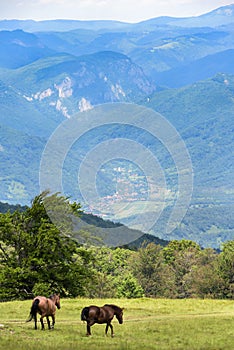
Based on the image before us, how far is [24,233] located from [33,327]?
15.0 meters

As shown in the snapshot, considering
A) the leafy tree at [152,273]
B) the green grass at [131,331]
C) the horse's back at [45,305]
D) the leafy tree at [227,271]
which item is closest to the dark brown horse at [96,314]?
the green grass at [131,331]

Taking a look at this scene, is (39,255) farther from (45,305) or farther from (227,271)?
(227,271)

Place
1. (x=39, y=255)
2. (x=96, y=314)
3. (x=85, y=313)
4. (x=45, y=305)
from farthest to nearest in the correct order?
1. (x=39, y=255)
2. (x=45, y=305)
3. (x=96, y=314)
4. (x=85, y=313)

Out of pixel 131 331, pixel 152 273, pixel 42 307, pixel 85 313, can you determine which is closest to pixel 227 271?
pixel 152 273

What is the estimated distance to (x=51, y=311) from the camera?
22438 millimetres

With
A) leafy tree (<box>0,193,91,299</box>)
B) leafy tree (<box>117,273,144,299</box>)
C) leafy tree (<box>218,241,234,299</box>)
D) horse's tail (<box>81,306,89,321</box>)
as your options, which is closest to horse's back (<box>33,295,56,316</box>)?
horse's tail (<box>81,306,89,321</box>)

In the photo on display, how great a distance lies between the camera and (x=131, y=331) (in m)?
23.5

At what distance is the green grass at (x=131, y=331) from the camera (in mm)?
20188

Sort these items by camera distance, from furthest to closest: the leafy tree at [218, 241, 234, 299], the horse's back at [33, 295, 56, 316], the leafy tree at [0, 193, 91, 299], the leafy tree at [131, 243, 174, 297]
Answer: the leafy tree at [131, 243, 174, 297] < the leafy tree at [218, 241, 234, 299] < the leafy tree at [0, 193, 91, 299] < the horse's back at [33, 295, 56, 316]

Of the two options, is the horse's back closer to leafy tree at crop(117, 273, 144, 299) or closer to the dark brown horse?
the dark brown horse

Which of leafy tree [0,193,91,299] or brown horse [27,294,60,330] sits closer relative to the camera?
brown horse [27,294,60,330]

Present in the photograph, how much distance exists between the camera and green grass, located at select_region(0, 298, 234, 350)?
20188 millimetres

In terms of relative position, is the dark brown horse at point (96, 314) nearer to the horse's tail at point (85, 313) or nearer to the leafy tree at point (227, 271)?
the horse's tail at point (85, 313)

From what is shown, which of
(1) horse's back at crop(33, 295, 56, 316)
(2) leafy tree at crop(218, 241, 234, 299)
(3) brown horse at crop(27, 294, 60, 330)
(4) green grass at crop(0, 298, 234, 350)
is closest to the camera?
(4) green grass at crop(0, 298, 234, 350)
